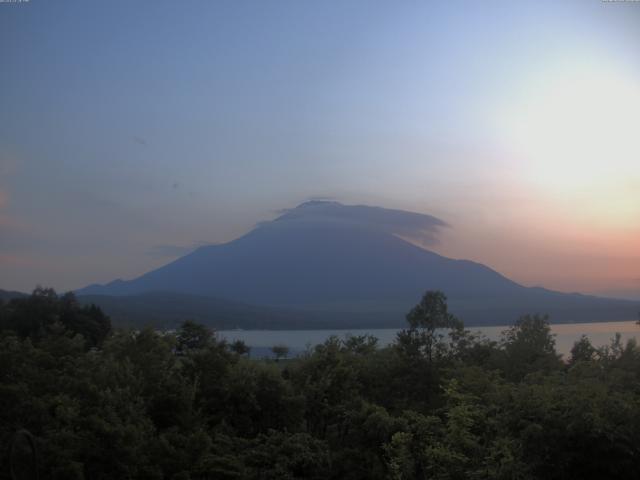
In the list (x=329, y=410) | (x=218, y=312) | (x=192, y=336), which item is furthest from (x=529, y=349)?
(x=218, y=312)

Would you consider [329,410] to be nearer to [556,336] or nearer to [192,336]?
[192,336]

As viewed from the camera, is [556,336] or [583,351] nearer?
[583,351]

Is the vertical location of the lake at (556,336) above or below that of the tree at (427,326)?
below

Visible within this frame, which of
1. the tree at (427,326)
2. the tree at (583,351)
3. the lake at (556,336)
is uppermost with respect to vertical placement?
the tree at (427,326)

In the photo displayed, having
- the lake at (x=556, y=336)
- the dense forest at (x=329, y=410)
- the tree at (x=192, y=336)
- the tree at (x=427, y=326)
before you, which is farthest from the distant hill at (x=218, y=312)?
the tree at (x=427, y=326)

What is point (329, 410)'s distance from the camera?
49.5 feet

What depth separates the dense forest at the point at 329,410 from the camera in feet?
31.3

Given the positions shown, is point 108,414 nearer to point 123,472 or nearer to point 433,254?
point 123,472

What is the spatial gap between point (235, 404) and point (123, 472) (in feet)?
14.2

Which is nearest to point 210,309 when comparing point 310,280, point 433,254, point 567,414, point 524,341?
point 310,280

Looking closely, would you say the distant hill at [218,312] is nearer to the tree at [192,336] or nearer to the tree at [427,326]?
the tree at [192,336]

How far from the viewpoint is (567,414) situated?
30.7 ft

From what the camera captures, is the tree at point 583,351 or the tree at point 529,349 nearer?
the tree at point 529,349

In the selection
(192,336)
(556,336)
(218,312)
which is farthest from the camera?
(218,312)
